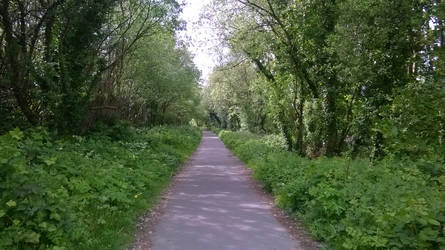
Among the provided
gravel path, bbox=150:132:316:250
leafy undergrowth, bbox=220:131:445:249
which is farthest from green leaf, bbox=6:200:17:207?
leafy undergrowth, bbox=220:131:445:249

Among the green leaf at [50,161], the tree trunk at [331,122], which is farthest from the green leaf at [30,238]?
the tree trunk at [331,122]

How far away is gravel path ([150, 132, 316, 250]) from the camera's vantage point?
6.32 m

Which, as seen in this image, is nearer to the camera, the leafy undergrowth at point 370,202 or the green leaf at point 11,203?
the leafy undergrowth at point 370,202

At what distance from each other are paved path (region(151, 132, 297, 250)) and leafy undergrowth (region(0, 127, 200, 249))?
0.66 metres

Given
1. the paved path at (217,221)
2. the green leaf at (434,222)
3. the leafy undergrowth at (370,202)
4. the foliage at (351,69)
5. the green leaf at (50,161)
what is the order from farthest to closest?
the foliage at (351,69) → the green leaf at (50,161) → the paved path at (217,221) → the leafy undergrowth at (370,202) → the green leaf at (434,222)

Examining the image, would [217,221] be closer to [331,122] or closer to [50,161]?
[50,161]

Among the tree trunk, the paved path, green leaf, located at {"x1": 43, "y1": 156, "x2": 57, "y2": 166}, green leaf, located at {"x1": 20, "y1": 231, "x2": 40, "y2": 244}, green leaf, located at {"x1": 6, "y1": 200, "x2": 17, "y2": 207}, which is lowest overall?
the paved path

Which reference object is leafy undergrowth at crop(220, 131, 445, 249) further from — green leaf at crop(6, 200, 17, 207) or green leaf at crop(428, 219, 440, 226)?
green leaf at crop(6, 200, 17, 207)

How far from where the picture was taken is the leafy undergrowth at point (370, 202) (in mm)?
4812

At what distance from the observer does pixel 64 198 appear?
6.17 meters

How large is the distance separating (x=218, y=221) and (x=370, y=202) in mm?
2948

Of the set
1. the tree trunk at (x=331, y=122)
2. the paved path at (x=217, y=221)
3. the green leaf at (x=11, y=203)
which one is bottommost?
the paved path at (x=217, y=221)

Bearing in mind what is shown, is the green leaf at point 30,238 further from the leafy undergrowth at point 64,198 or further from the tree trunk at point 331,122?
the tree trunk at point 331,122

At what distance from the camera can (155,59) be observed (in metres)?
26.4
